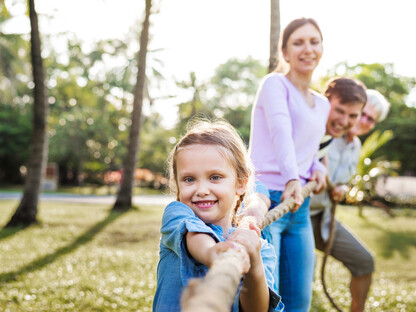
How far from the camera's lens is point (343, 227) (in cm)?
362

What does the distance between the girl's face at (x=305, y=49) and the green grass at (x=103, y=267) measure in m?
3.46

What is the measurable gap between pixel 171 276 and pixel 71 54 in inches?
1073

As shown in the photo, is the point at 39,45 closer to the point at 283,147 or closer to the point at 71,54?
the point at 283,147

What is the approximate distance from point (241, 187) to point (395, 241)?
1225cm

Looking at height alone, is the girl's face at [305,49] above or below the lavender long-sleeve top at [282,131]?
above

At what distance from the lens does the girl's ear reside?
5.77 feet

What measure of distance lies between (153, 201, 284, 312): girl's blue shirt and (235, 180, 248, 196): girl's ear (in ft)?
0.79

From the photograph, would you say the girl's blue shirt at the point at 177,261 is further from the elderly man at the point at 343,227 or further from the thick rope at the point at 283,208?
the elderly man at the point at 343,227

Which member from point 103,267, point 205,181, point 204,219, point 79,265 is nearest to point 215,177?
point 205,181

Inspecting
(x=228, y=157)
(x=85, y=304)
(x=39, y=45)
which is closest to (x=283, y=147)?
(x=228, y=157)

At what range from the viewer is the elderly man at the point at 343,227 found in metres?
3.53

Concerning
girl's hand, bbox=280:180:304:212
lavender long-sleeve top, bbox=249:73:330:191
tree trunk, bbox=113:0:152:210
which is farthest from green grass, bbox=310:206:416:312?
tree trunk, bbox=113:0:152:210

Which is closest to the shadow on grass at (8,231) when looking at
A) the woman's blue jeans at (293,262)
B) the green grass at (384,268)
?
the green grass at (384,268)

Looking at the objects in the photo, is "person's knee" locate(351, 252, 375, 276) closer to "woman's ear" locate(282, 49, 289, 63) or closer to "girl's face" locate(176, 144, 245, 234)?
"woman's ear" locate(282, 49, 289, 63)
